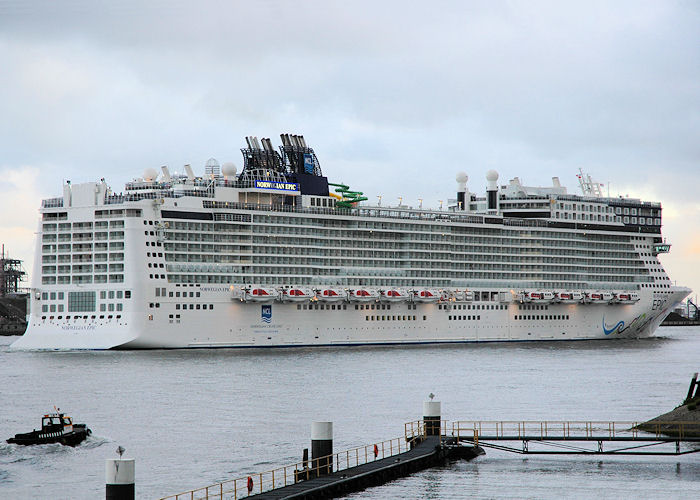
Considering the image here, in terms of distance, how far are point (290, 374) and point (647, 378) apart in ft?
78.4

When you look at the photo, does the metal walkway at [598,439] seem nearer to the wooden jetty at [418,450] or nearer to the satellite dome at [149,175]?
the wooden jetty at [418,450]

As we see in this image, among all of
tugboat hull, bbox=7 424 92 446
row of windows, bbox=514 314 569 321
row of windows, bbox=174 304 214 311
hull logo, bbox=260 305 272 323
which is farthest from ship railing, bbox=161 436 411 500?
row of windows, bbox=514 314 569 321

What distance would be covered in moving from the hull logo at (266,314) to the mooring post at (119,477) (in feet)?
239

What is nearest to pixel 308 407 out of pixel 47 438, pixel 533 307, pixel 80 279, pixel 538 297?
pixel 47 438

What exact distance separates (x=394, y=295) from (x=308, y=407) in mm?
54644

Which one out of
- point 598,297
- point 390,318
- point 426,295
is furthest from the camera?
point 598,297

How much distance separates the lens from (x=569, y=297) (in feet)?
417

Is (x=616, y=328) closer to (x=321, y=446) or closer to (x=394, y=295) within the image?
(x=394, y=295)

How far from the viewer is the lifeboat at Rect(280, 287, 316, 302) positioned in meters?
104

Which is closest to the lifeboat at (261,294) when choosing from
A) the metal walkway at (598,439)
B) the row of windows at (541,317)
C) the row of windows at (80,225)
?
the row of windows at (80,225)

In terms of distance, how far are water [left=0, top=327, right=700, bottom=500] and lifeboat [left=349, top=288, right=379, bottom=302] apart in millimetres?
7130

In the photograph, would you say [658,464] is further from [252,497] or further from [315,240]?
[315,240]

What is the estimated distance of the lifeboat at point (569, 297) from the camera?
12669 cm

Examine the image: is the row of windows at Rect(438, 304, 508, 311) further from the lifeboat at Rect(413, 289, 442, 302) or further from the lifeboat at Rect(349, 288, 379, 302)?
the lifeboat at Rect(349, 288, 379, 302)
